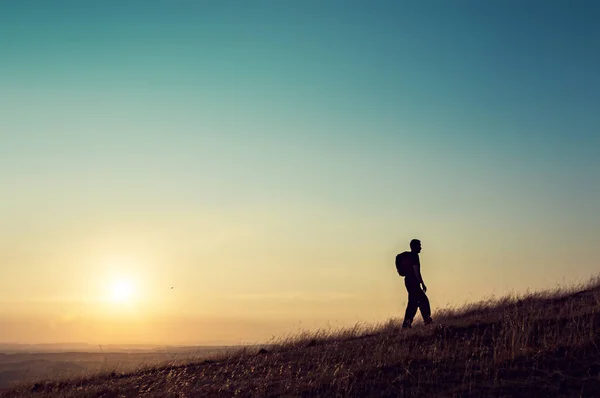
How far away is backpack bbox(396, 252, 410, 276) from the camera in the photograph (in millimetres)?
16859

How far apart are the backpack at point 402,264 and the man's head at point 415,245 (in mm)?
339

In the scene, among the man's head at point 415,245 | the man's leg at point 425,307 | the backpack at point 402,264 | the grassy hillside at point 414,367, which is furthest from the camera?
the backpack at point 402,264

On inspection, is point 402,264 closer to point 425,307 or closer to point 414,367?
point 425,307

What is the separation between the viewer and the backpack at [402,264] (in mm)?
16859

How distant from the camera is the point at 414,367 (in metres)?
10.7

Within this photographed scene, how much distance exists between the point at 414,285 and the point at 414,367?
19.8 feet

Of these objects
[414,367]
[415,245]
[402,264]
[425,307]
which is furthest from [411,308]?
[414,367]

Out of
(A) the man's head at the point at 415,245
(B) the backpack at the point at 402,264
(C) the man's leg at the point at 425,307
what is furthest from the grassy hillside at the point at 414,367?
(A) the man's head at the point at 415,245

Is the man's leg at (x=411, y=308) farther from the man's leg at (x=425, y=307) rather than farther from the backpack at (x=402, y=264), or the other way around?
the backpack at (x=402, y=264)

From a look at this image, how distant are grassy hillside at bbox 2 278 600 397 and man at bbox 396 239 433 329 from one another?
86cm

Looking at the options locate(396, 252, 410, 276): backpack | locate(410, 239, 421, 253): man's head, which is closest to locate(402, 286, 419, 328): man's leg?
locate(396, 252, 410, 276): backpack

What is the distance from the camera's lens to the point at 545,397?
28.4 feet

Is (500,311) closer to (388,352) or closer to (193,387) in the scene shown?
(388,352)

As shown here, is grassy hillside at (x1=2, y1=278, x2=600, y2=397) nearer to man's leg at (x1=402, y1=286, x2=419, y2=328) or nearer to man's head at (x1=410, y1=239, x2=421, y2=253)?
man's leg at (x1=402, y1=286, x2=419, y2=328)
